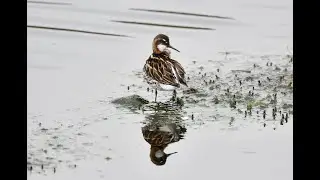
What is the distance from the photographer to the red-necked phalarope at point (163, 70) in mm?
4047

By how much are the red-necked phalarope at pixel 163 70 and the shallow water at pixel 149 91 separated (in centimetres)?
4

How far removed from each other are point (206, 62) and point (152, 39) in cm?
27

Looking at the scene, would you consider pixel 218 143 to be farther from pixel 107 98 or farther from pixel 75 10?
pixel 75 10

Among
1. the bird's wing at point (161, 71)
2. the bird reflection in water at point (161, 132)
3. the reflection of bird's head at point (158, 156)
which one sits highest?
the bird's wing at point (161, 71)

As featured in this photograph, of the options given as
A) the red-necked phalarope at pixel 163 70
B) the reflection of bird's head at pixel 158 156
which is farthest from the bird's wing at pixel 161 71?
the reflection of bird's head at pixel 158 156

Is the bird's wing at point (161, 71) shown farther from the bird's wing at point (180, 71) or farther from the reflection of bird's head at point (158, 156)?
the reflection of bird's head at point (158, 156)

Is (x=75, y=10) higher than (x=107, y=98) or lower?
Result: higher

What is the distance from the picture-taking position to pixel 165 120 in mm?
4055

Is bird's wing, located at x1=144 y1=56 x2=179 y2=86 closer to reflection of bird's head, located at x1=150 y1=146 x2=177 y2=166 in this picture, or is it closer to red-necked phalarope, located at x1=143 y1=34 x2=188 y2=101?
red-necked phalarope, located at x1=143 y1=34 x2=188 y2=101

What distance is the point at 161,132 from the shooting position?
13.2ft

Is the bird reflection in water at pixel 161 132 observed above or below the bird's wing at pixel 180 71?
below

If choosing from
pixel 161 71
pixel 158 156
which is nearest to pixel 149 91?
pixel 161 71
